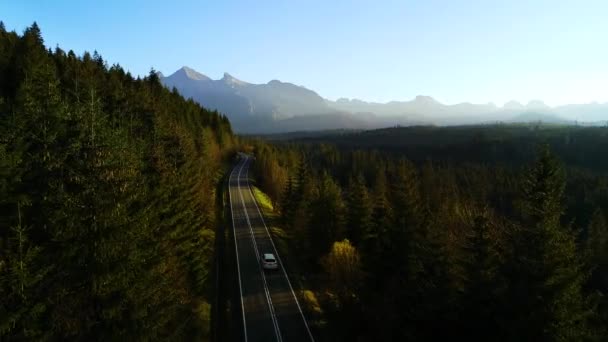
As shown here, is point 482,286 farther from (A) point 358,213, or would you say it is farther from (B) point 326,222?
(B) point 326,222

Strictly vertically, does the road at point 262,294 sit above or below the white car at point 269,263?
below

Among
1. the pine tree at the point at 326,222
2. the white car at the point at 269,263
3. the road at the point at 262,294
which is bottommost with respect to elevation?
the road at the point at 262,294

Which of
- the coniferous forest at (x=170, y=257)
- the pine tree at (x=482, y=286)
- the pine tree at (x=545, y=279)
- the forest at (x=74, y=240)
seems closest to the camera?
the forest at (x=74, y=240)

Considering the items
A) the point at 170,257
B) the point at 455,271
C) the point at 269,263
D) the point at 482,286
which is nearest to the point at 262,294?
the point at 269,263

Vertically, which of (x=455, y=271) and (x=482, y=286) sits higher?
(x=482, y=286)

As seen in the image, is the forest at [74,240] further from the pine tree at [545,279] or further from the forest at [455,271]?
the pine tree at [545,279]

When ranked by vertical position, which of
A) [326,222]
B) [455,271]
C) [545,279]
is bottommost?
[326,222]

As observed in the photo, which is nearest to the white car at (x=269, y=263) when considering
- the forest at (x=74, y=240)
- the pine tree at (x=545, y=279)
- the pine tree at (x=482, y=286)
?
the forest at (x=74, y=240)

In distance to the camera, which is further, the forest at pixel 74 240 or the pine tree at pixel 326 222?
the pine tree at pixel 326 222

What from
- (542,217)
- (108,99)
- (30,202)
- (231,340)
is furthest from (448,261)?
(108,99)

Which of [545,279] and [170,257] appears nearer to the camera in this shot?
[545,279]
